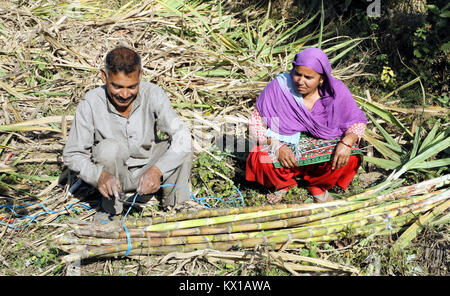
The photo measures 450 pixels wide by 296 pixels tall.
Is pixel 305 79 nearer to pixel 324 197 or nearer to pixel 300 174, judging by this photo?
pixel 300 174

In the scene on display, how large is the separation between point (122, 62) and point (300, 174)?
1.71 meters

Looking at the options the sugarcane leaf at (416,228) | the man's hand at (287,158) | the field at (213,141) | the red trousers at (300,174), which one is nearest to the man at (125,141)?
the field at (213,141)

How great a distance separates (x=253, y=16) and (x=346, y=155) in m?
2.87

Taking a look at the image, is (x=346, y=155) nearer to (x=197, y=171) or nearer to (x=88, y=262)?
(x=197, y=171)

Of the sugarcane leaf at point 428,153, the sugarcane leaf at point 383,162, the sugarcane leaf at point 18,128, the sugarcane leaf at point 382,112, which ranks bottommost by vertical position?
the sugarcane leaf at point 383,162

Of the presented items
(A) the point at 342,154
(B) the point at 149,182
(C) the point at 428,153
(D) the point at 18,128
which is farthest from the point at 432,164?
(D) the point at 18,128

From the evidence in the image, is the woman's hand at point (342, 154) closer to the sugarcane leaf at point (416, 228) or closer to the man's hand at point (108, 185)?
the sugarcane leaf at point (416, 228)

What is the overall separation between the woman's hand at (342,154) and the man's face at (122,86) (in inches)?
59.3

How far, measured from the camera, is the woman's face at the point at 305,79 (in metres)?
3.17

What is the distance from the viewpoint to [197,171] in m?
3.73

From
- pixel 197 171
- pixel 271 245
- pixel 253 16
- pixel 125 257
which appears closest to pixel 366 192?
pixel 271 245

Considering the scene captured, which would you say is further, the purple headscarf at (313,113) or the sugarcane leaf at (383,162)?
the sugarcane leaf at (383,162)

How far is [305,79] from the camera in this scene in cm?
321
